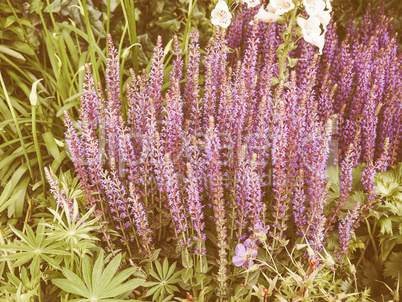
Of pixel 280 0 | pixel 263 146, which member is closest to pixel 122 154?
pixel 263 146

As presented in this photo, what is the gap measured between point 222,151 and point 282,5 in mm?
776

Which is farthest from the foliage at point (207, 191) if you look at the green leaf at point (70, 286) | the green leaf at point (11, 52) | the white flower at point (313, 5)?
the white flower at point (313, 5)

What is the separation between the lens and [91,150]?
150 centimetres

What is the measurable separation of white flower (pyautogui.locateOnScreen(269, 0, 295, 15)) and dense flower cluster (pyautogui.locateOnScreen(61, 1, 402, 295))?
14cm

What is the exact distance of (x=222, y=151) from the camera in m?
1.91

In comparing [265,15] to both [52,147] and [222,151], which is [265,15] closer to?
[222,151]

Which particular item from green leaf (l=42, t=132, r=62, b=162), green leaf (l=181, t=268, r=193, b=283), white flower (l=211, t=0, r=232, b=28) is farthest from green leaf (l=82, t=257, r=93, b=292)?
white flower (l=211, t=0, r=232, b=28)

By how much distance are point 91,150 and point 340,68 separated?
1.76 meters

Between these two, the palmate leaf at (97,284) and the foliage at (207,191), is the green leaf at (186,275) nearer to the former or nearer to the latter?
the foliage at (207,191)

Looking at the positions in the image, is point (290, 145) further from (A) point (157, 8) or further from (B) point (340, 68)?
(A) point (157, 8)

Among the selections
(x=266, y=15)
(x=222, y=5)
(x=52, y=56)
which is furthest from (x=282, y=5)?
(x=52, y=56)

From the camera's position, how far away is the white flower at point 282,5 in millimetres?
1729

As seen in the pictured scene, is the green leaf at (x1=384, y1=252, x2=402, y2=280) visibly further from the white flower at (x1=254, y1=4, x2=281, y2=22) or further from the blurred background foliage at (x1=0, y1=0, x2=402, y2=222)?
the blurred background foliage at (x1=0, y1=0, x2=402, y2=222)

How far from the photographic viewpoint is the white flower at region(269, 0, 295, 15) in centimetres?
173
